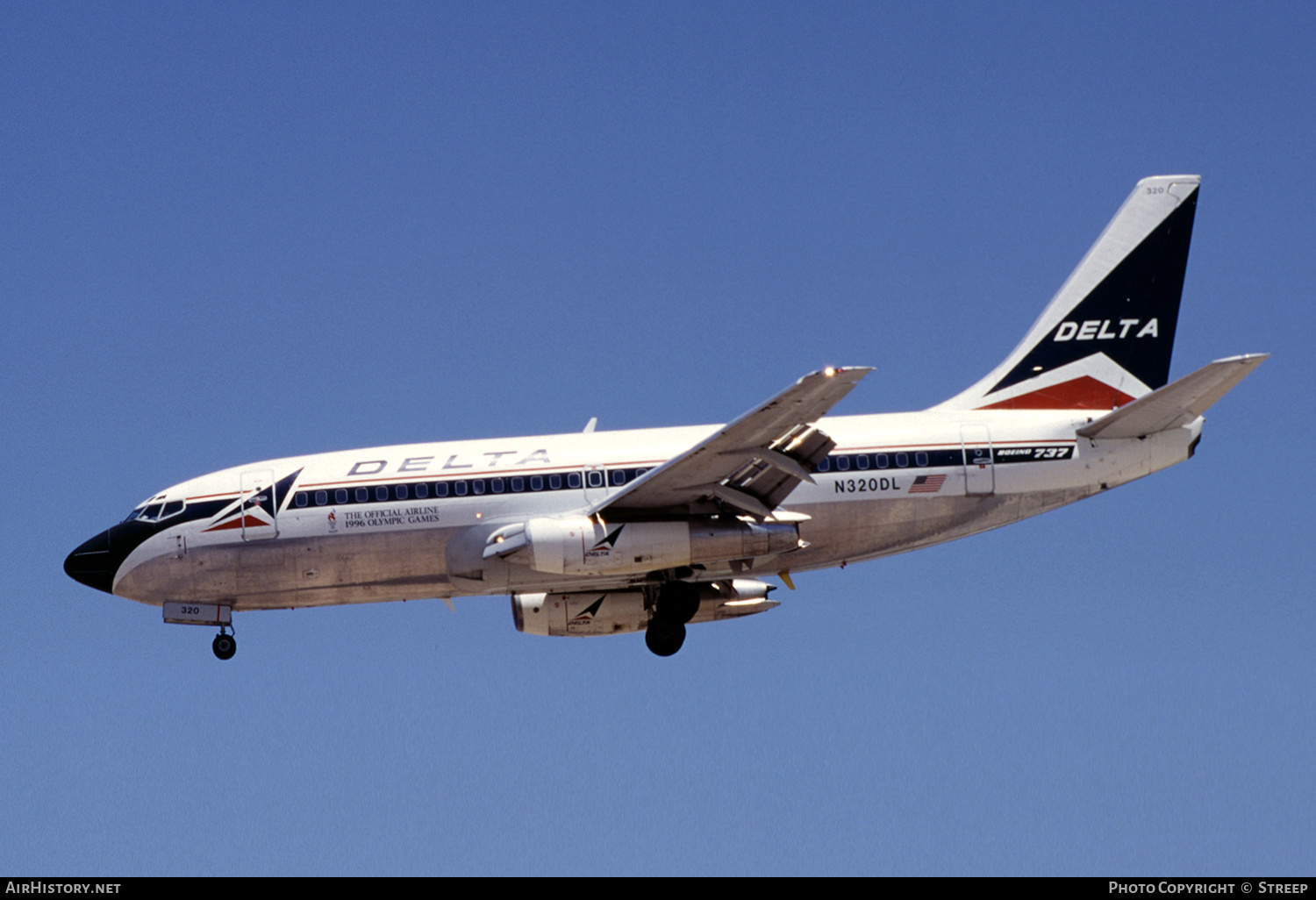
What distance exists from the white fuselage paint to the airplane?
0.13 ft

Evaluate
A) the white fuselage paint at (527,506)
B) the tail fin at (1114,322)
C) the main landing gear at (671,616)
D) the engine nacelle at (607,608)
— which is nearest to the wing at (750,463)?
the white fuselage paint at (527,506)

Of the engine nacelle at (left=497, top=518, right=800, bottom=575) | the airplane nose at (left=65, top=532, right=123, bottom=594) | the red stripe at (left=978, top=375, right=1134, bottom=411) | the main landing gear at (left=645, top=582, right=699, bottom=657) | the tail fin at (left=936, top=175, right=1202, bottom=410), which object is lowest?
the main landing gear at (left=645, top=582, right=699, bottom=657)

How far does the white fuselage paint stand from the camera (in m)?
34.8

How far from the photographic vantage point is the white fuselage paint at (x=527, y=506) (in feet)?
114

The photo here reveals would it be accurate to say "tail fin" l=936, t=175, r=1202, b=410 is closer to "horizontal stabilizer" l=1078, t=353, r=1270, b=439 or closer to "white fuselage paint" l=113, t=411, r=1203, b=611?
"white fuselage paint" l=113, t=411, r=1203, b=611

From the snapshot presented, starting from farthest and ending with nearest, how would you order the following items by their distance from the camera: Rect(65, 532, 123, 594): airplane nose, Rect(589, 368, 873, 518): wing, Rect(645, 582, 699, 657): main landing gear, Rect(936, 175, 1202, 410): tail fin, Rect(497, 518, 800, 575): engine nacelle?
1. Rect(936, 175, 1202, 410): tail fin
2. Rect(645, 582, 699, 657): main landing gear
3. Rect(65, 532, 123, 594): airplane nose
4. Rect(497, 518, 800, 575): engine nacelle
5. Rect(589, 368, 873, 518): wing

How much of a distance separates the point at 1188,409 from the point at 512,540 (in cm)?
1399

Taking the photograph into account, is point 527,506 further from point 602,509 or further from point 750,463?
point 750,463

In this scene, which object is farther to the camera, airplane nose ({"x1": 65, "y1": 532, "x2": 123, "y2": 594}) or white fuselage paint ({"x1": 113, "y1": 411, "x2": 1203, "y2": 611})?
airplane nose ({"x1": 65, "y1": 532, "x2": 123, "y2": 594})

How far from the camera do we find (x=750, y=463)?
32.8 meters

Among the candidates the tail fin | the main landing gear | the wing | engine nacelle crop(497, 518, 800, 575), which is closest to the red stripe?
the tail fin
